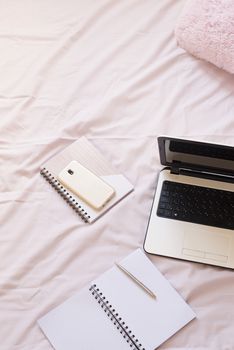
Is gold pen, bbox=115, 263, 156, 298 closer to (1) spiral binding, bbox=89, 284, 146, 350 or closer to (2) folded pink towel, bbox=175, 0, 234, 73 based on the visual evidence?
(1) spiral binding, bbox=89, 284, 146, 350

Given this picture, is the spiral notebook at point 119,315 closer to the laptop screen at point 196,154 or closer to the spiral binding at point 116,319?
the spiral binding at point 116,319

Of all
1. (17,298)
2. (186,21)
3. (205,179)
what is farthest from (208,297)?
(186,21)

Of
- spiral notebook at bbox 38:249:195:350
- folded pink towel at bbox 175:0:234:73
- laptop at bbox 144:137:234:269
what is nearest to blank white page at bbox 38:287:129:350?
spiral notebook at bbox 38:249:195:350

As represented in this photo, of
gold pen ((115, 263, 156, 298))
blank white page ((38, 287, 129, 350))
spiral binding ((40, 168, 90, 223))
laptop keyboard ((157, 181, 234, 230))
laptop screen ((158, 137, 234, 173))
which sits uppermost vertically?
laptop screen ((158, 137, 234, 173))

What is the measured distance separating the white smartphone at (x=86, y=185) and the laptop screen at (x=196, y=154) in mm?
140

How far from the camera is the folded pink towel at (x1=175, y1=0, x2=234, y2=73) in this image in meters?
1.05

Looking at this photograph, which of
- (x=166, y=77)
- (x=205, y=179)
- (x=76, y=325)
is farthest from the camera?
(x=166, y=77)

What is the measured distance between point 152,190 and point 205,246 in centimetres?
16

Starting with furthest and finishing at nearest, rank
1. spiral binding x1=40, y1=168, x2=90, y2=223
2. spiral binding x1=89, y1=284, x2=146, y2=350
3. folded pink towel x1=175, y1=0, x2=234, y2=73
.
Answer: folded pink towel x1=175, y1=0, x2=234, y2=73 < spiral binding x1=40, y1=168, x2=90, y2=223 < spiral binding x1=89, y1=284, x2=146, y2=350

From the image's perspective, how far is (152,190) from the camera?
97 cm

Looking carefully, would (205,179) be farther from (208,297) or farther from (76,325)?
(76,325)

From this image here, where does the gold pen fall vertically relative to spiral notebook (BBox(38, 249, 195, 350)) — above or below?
above

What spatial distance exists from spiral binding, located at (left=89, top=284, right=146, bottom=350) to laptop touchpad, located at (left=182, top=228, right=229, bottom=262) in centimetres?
18

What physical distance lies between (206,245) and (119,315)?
0.22 meters
